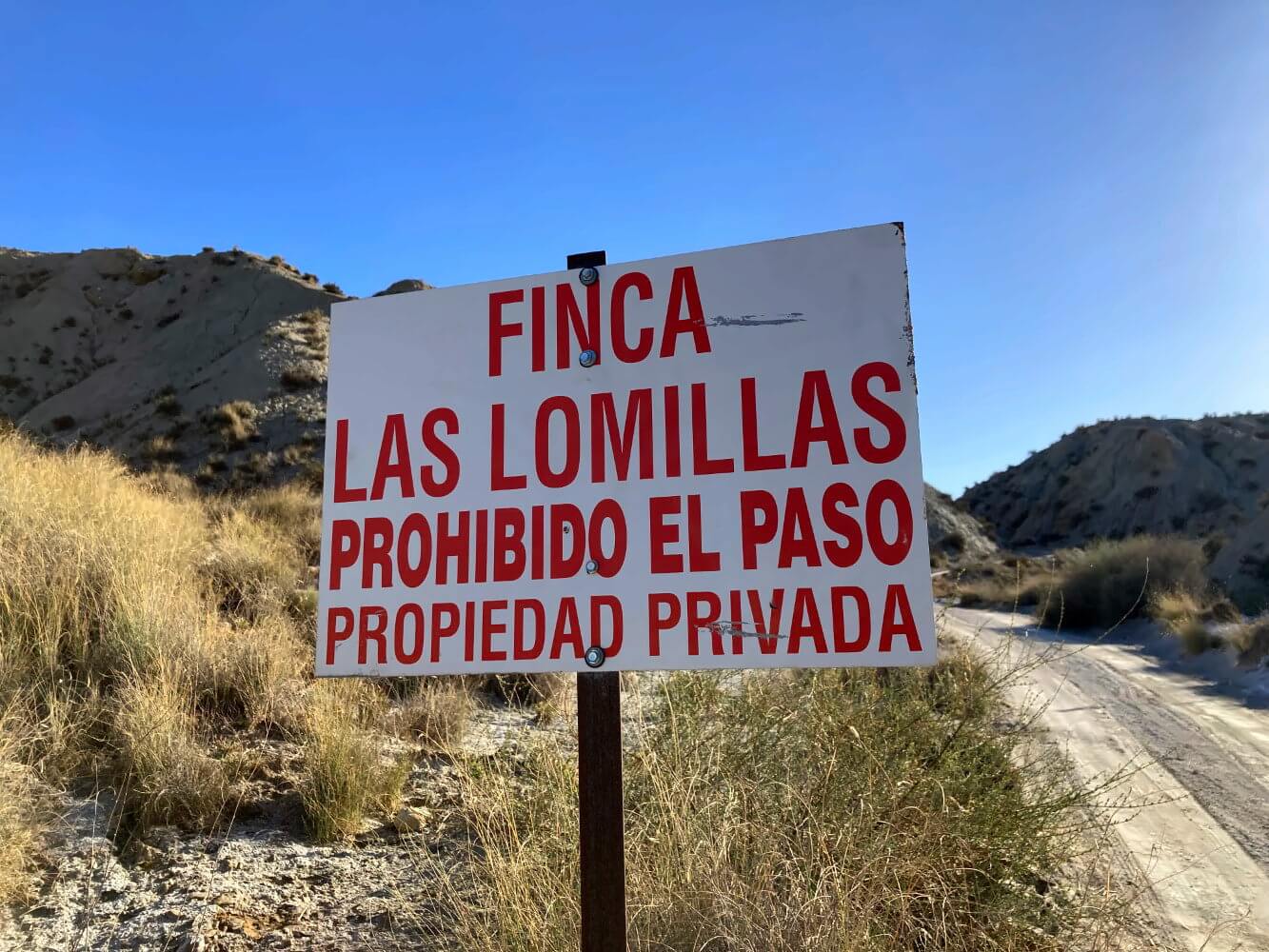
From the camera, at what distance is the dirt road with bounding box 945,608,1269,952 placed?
4.35 m

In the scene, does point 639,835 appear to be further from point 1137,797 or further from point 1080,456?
point 1080,456

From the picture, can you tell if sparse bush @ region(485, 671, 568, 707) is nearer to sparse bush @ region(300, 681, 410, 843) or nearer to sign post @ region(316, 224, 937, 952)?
sparse bush @ region(300, 681, 410, 843)

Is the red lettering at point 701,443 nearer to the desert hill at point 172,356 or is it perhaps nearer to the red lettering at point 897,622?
the red lettering at point 897,622

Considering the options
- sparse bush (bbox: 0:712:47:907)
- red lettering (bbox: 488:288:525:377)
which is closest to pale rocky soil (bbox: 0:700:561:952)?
sparse bush (bbox: 0:712:47:907)

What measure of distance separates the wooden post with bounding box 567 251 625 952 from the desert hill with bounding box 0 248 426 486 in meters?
20.7

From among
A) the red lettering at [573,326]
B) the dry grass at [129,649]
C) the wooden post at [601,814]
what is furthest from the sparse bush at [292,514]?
the wooden post at [601,814]

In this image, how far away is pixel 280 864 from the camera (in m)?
3.46

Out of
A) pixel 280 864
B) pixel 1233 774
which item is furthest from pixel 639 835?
pixel 1233 774

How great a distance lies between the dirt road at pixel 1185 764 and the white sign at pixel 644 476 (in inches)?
98.3

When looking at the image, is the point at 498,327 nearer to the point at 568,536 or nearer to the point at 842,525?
the point at 568,536

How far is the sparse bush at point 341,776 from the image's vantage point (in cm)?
377

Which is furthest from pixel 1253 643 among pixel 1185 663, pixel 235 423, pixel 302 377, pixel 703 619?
pixel 302 377

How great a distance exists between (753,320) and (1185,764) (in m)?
7.27

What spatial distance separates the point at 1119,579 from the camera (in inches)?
814
